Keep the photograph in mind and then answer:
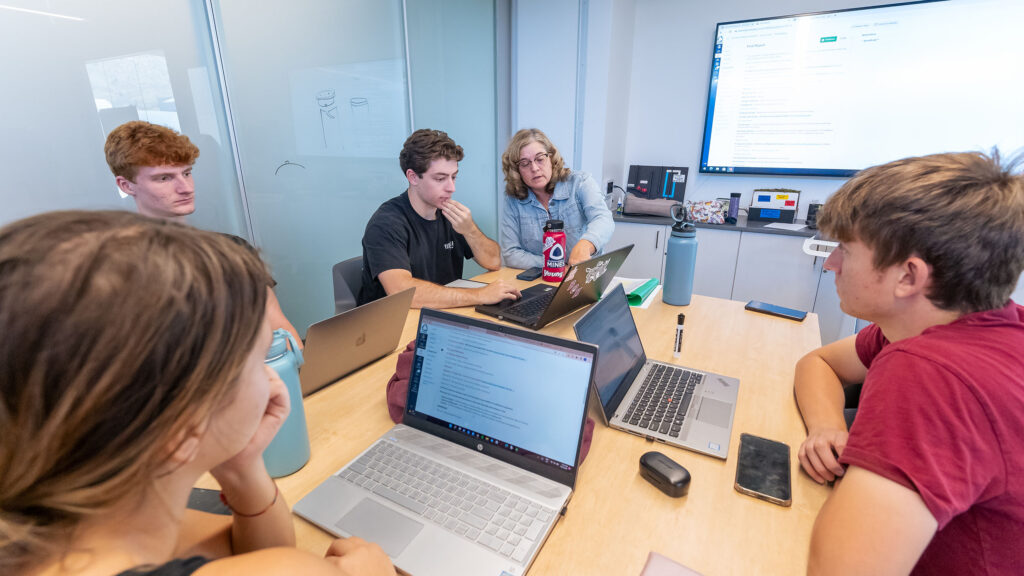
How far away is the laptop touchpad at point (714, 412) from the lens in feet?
3.16

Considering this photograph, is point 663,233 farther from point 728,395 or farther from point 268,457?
point 268,457

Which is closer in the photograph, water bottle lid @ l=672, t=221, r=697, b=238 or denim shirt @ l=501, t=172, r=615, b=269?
water bottle lid @ l=672, t=221, r=697, b=238

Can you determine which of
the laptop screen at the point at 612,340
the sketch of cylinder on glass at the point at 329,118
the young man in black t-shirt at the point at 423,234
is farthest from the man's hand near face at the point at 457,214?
the laptop screen at the point at 612,340

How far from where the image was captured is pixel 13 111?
1.47 metres

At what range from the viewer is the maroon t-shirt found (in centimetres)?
58

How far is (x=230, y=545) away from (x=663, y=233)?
3.08 meters

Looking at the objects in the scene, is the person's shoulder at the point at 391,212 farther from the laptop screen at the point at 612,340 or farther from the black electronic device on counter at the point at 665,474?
the black electronic device on counter at the point at 665,474

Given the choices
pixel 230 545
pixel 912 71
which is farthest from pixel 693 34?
pixel 230 545

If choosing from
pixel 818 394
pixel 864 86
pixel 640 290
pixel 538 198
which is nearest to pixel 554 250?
pixel 640 290

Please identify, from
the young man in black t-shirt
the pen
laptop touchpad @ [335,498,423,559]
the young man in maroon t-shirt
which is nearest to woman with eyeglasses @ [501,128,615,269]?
the young man in black t-shirt

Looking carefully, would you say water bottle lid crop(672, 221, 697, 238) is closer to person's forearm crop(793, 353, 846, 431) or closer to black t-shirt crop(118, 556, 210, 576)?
person's forearm crop(793, 353, 846, 431)

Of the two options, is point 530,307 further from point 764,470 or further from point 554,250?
point 764,470

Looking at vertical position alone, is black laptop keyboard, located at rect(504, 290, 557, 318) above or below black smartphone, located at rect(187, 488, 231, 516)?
below

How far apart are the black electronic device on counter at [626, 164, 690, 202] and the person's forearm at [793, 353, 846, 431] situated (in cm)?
256
